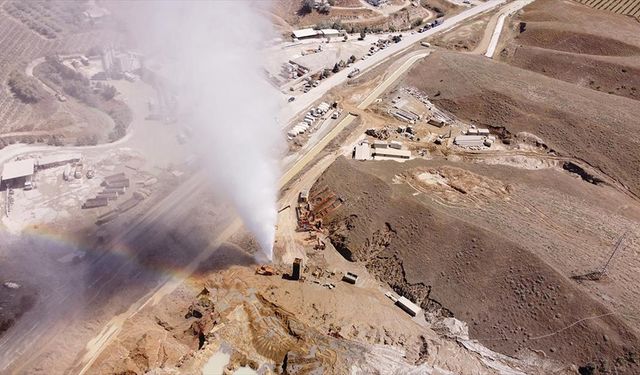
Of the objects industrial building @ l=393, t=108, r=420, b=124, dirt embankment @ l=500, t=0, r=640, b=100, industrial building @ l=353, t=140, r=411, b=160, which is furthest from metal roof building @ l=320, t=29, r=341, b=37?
industrial building @ l=353, t=140, r=411, b=160

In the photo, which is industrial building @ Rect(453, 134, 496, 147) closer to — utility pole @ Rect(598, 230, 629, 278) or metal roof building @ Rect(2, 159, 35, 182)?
utility pole @ Rect(598, 230, 629, 278)

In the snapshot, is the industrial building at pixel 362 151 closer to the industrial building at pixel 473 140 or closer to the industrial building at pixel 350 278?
the industrial building at pixel 473 140

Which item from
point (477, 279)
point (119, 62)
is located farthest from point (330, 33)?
point (477, 279)

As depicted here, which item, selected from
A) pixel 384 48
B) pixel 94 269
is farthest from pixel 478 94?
pixel 94 269

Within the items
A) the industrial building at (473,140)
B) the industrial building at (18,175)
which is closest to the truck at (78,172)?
Result: the industrial building at (18,175)

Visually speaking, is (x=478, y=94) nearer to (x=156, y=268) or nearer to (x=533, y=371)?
(x=533, y=371)

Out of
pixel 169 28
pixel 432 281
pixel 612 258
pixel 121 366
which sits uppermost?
pixel 169 28
